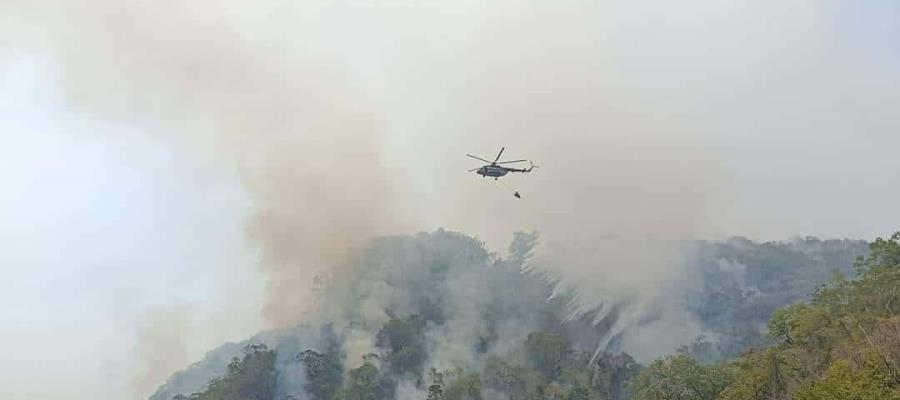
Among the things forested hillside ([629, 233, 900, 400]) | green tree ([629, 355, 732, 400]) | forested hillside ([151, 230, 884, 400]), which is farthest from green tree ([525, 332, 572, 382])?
green tree ([629, 355, 732, 400])

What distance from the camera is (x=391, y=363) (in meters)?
147

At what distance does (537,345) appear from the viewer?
13950 cm

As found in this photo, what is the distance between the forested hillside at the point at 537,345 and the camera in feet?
199

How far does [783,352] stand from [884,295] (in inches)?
483

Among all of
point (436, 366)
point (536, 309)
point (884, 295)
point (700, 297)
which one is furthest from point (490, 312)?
point (884, 295)

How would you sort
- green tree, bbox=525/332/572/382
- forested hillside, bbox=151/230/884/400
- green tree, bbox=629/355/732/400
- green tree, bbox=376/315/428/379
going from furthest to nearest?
green tree, bbox=376/315/428/379
green tree, bbox=525/332/572/382
green tree, bbox=629/355/732/400
forested hillside, bbox=151/230/884/400

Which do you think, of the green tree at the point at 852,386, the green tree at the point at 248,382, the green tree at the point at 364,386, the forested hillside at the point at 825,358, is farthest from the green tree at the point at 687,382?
the green tree at the point at 248,382

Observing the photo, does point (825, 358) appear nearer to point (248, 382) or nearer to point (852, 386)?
point (852, 386)

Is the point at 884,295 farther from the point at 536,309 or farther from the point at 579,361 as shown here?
the point at 536,309

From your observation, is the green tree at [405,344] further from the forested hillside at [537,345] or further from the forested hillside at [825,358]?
the forested hillside at [825,358]

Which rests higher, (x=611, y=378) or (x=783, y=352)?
(x=611, y=378)

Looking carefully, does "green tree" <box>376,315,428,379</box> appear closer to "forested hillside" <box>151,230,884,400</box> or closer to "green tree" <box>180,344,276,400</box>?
"forested hillside" <box>151,230,884,400</box>

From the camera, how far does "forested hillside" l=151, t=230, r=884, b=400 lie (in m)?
60.7

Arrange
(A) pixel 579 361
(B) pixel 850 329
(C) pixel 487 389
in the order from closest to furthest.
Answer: (B) pixel 850 329, (C) pixel 487 389, (A) pixel 579 361
